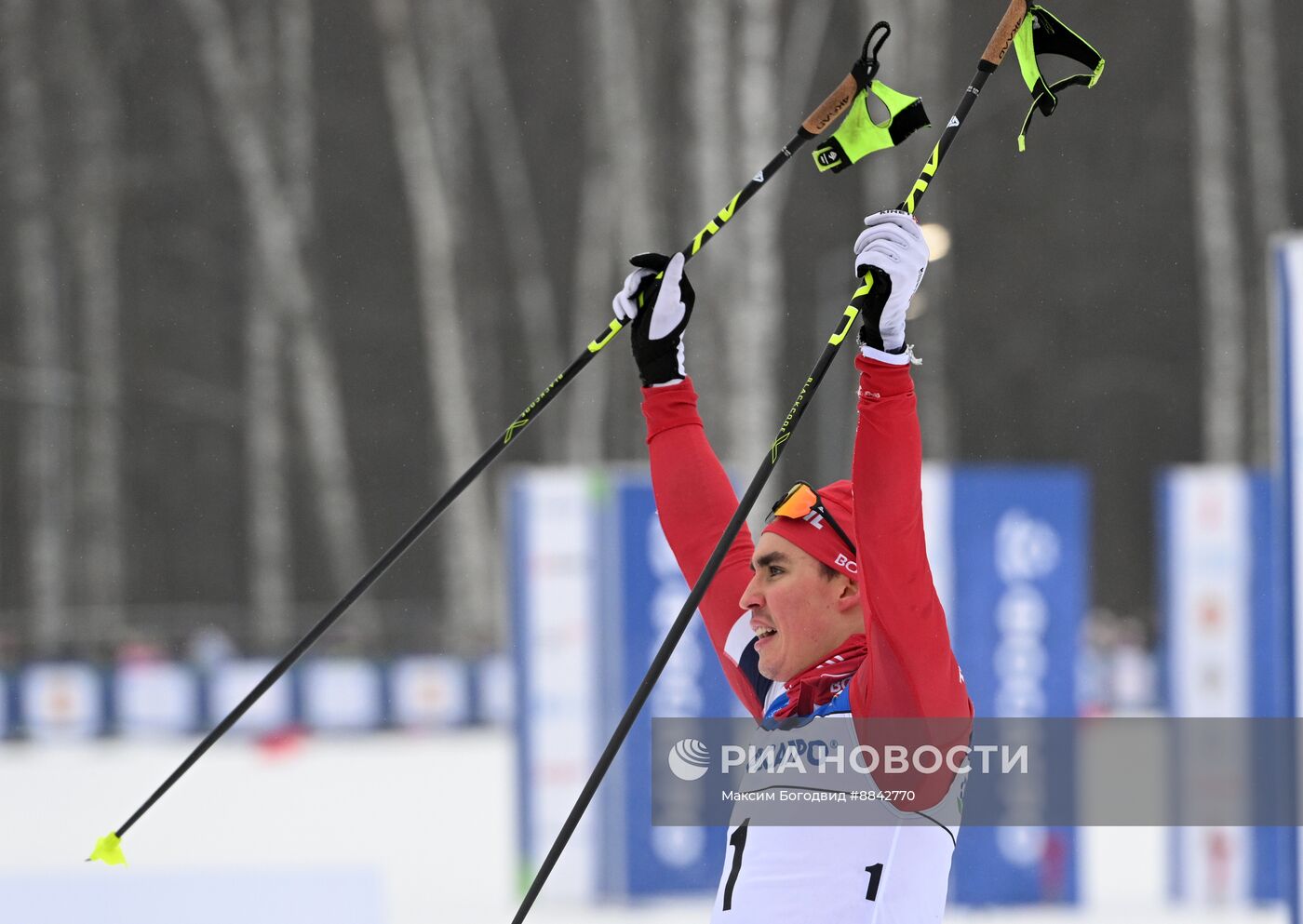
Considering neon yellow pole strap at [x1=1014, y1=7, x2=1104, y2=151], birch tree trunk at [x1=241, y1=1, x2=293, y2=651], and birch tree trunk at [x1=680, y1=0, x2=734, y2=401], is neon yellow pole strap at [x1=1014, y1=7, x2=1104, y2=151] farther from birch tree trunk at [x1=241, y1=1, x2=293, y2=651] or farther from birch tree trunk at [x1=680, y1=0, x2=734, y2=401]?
birch tree trunk at [x1=241, y1=1, x2=293, y2=651]

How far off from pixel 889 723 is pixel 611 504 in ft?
19.9

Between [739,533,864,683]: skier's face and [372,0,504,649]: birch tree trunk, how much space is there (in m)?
18.2

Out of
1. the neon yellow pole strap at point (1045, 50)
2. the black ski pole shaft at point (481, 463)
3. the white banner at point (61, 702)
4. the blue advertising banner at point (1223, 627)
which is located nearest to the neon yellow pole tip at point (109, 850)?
the black ski pole shaft at point (481, 463)

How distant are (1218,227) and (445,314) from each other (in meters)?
9.26

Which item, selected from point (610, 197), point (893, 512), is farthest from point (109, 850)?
point (610, 197)

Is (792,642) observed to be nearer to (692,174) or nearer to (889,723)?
(889,723)

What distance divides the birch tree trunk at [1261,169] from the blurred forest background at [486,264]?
61 millimetres

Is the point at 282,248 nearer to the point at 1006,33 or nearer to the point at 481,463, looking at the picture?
the point at 481,463

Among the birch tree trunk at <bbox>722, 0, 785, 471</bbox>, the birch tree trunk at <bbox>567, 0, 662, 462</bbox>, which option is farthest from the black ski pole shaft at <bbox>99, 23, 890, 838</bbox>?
the birch tree trunk at <bbox>567, 0, 662, 462</bbox>

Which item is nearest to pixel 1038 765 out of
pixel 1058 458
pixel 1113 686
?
pixel 1113 686

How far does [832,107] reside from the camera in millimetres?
3412

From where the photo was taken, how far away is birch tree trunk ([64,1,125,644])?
2211 centimetres

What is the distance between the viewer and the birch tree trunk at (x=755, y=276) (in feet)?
49.8

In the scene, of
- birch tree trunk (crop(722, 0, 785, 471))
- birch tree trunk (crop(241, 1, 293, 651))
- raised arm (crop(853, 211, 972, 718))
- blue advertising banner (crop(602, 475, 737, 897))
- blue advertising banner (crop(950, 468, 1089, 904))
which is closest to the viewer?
Answer: raised arm (crop(853, 211, 972, 718))
